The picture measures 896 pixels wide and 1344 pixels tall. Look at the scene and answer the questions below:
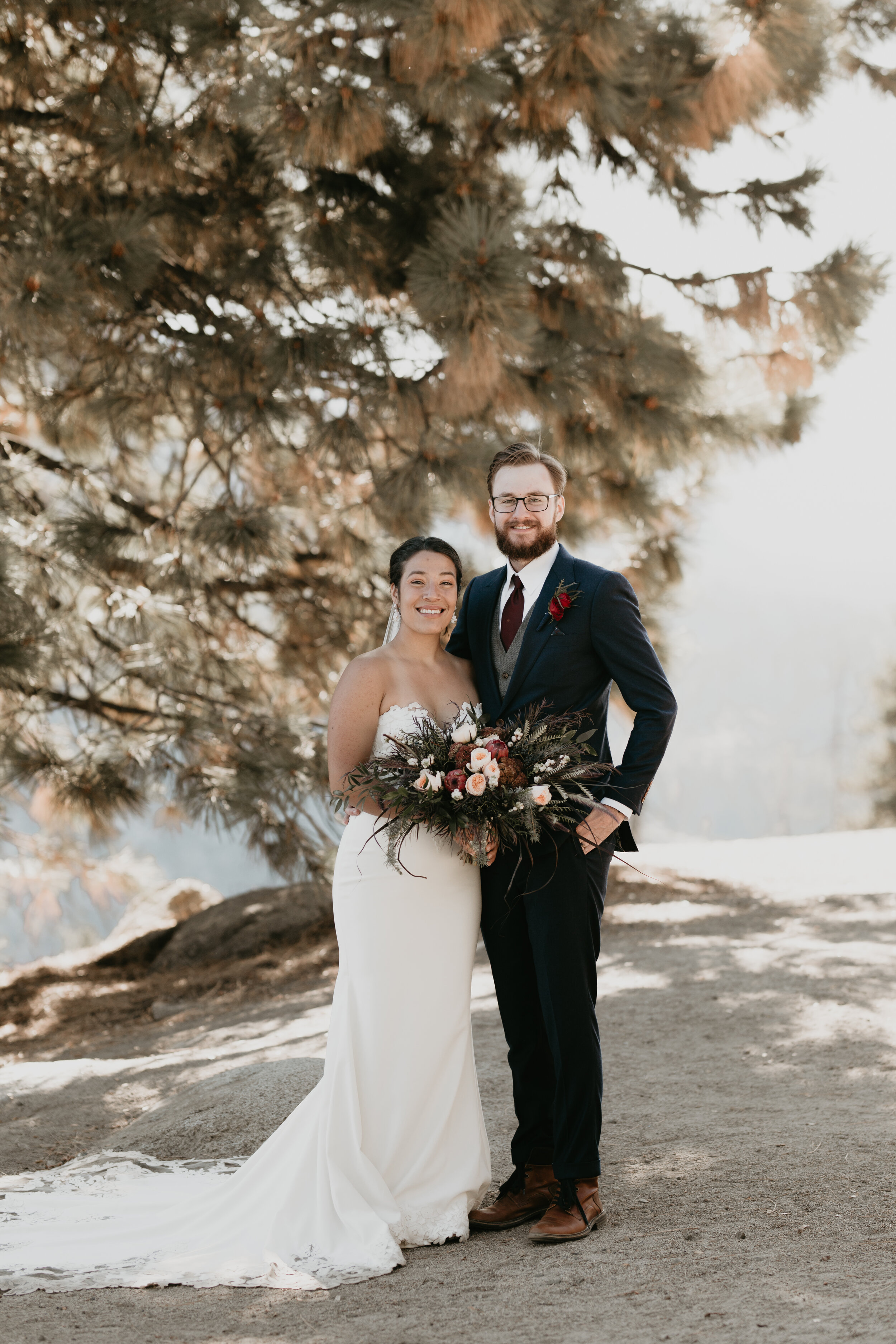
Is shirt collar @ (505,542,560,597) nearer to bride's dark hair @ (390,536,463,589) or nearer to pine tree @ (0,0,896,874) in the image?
bride's dark hair @ (390,536,463,589)

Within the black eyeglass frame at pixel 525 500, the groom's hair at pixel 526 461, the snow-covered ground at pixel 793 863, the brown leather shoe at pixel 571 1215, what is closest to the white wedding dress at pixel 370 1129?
the brown leather shoe at pixel 571 1215

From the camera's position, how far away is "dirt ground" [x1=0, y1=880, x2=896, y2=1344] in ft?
7.54

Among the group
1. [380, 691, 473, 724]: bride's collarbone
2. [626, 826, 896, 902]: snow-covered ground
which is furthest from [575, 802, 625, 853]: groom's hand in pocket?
[626, 826, 896, 902]: snow-covered ground

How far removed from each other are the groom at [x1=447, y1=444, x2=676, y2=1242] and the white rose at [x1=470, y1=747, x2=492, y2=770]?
0.82ft

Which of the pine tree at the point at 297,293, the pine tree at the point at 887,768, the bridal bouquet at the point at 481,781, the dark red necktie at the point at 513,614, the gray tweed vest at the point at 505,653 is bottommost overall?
the pine tree at the point at 887,768

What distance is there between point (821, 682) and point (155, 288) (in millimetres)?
64622

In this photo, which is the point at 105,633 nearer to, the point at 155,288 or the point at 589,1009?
the point at 155,288

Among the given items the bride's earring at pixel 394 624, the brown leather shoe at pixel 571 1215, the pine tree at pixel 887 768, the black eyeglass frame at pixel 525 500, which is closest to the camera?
the brown leather shoe at pixel 571 1215

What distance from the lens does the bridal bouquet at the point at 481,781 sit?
8.64 ft

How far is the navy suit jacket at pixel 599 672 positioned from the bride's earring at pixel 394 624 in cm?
33

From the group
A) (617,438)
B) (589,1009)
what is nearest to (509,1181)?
(589,1009)

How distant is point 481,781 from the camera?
2574mm

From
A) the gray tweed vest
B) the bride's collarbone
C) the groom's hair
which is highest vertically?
the groom's hair

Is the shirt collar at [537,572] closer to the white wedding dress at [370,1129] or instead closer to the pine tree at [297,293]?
the white wedding dress at [370,1129]
